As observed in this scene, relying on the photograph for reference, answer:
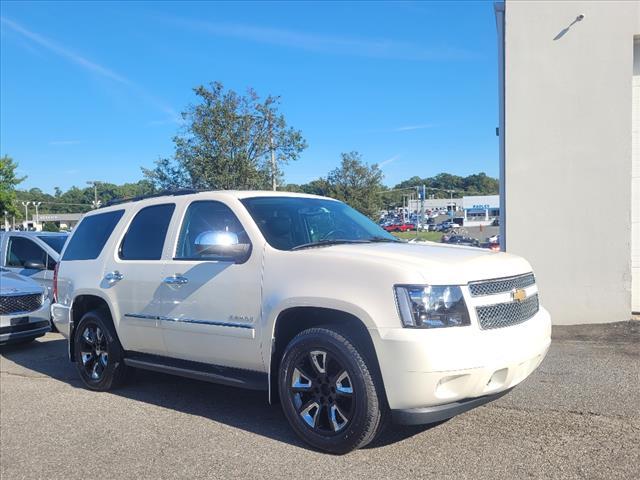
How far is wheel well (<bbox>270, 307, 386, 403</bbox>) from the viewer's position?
13.1ft

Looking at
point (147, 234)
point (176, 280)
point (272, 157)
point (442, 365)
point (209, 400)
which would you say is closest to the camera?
point (442, 365)

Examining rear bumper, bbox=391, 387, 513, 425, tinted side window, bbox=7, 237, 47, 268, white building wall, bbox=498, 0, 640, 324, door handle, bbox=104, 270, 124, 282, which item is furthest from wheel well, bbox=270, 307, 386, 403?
tinted side window, bbox=7, 237, 47, 268

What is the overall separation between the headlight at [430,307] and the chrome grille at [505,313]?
15 cm

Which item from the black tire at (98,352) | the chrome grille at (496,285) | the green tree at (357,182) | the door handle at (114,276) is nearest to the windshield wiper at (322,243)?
the chrome grille at (496,285)

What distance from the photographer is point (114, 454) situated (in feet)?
14.1

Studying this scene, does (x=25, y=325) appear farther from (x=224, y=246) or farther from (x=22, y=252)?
(x=224, y=246)

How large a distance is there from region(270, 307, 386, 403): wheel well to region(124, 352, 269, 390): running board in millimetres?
163

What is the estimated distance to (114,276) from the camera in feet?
19.1

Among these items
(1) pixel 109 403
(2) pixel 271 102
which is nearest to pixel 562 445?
(1) pixel 109 403

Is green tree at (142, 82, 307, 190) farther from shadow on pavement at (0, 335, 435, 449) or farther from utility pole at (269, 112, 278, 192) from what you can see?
shadow on pavement at (0, 335, 435, 449)

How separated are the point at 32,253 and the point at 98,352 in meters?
5.68

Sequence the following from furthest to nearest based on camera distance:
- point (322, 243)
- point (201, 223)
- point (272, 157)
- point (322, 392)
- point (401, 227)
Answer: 1. point (401, 227)
2. point (272, 157)
3. point (201, 223)
4. point (322, 243)
5. point (322, 392)

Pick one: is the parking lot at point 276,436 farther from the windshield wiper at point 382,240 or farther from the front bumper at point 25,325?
the front bumper at point 25,325

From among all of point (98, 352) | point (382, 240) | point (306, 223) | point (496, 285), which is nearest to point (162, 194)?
point (306, 223)
